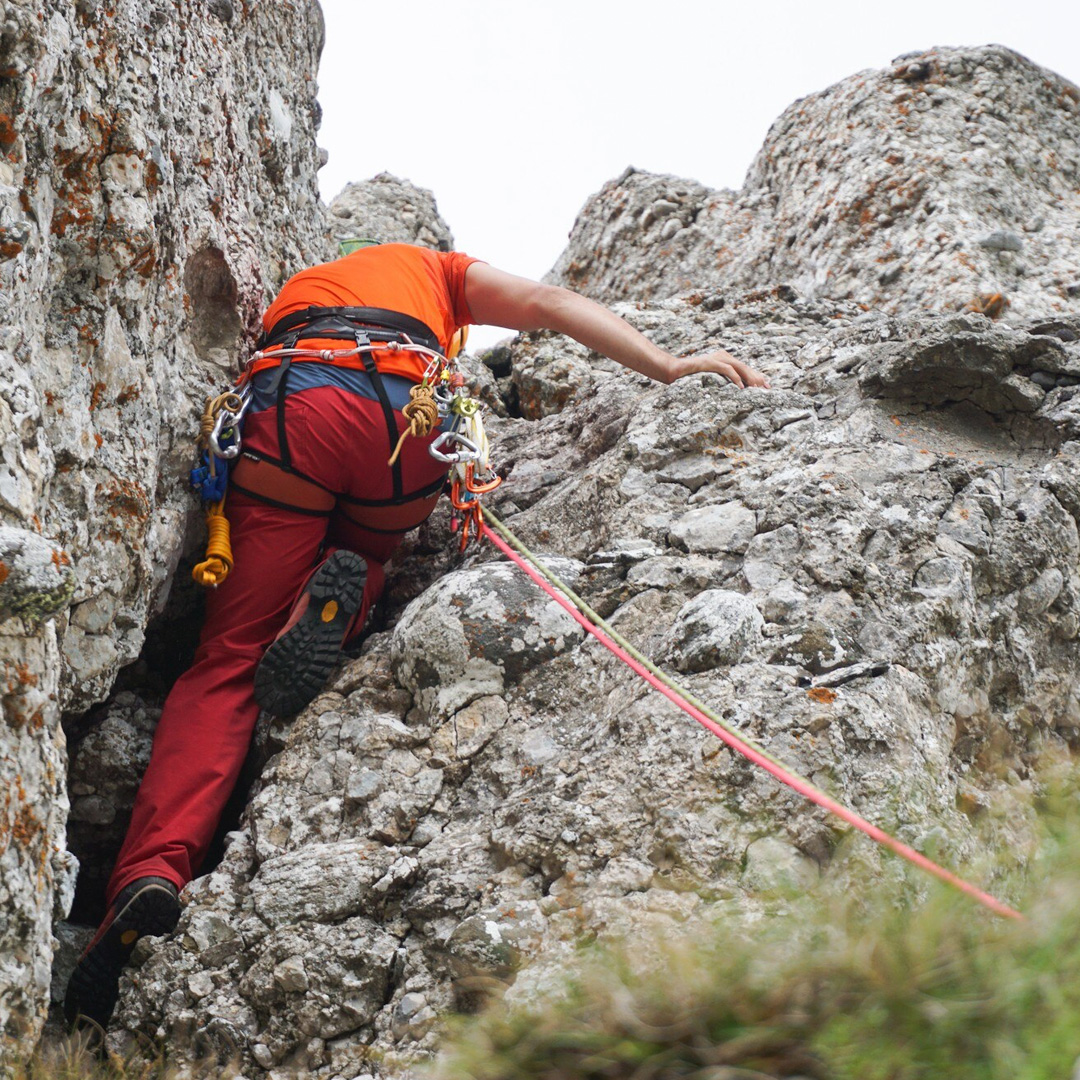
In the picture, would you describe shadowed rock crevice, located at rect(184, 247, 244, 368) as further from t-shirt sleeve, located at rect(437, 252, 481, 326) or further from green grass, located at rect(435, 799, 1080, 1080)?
green grass, located at rect(435, 799, 1080, 1080)

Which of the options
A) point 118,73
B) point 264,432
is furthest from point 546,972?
point 118,73

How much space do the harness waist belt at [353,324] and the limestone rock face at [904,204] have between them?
2256mm

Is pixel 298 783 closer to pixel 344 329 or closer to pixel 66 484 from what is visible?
pixel 66 484

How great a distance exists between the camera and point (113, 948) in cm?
282

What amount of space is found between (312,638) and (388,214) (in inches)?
252

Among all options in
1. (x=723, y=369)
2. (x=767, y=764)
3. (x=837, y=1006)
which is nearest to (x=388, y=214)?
(x=723, y=369)

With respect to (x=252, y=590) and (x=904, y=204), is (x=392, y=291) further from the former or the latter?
(x=904, y=204)

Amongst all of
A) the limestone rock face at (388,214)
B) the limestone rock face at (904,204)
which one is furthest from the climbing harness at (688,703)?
the limestone rock face at (388,214)

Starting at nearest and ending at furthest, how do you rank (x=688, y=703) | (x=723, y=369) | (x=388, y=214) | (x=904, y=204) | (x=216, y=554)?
(x=688, y=703) → (x=216, y=554) → (x=723, y=369) → (x=904, y=204) → (x=388, y=214)

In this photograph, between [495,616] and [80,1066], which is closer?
[80,1066]

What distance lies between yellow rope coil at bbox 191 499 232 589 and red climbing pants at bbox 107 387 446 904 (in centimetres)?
6

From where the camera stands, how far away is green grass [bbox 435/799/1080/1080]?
1.23 m

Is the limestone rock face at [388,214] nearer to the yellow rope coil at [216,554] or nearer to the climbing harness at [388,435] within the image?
the climbing harness at [388,435]

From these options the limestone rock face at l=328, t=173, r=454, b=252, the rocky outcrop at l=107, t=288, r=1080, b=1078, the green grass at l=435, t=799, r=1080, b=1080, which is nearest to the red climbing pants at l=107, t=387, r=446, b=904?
the rocky outcrop at l=107, t=288, r=1080, b=1078
